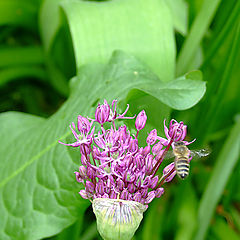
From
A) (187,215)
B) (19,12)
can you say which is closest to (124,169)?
(187,215)

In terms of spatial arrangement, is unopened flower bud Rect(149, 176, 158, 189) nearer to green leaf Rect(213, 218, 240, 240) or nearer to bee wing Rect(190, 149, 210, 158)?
bee wing Rect(190, 149, 210, 158)

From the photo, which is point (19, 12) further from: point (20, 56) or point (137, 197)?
point (137, 197)

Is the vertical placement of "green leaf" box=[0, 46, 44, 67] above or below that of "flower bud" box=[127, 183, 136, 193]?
below

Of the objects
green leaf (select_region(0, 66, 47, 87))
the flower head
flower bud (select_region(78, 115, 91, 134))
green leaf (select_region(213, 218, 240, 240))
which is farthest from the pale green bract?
green leaf (select_region(0, 66, 47, 87))

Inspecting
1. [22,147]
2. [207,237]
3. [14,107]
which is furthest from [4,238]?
[14,107]

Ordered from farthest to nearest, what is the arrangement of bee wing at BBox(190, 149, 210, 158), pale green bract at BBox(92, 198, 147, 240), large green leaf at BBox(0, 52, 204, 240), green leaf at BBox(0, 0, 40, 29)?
1. green leaf at BBox(0, 0, 40, 29)
2. large green leaf at BBox(0, 52, 204, 240)
3. bee wing at BBox(190, 149, 210, 158)
4. pale green bract at BBox(92, 198, 147, 240)

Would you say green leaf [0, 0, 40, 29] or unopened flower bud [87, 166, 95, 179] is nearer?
unopened flower bud [87, 166, 95, 179]

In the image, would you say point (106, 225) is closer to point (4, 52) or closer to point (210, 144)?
point (210, 144)
